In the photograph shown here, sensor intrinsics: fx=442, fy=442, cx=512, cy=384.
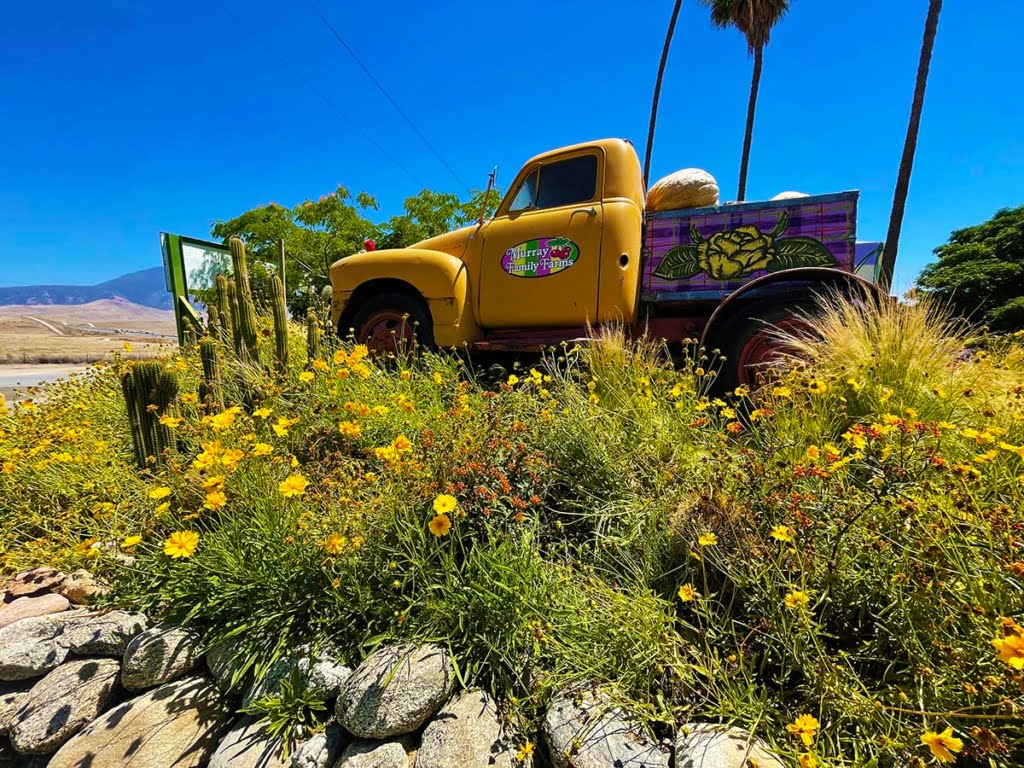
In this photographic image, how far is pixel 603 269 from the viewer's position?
3.83m

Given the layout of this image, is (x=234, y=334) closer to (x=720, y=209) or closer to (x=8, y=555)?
(x=8, y=555)

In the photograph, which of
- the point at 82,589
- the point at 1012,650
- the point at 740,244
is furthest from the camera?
the point at 740,244

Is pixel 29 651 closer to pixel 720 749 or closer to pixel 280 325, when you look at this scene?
pixel 280 325

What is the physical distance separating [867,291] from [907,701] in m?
2.63

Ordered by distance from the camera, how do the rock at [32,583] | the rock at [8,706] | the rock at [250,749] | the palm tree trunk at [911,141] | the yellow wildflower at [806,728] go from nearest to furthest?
1. the yellow wildflower at [806,728]
2. the rock at [250,749]
3. the rock at [8,706]
4. the rock at [32,583]
5. the palm tree trunk at [911,141]

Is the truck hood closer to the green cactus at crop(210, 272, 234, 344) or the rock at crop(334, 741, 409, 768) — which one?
the green cactus at crop(210, 272, 234, 344)

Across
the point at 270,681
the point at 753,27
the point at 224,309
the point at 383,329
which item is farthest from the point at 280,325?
the point at 753,27

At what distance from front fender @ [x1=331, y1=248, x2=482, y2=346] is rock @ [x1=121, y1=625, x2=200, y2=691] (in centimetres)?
302

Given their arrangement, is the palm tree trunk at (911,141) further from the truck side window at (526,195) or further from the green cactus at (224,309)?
the green cactus at (224,309)

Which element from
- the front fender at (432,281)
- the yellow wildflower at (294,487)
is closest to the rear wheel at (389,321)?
the front fender at (432,281)

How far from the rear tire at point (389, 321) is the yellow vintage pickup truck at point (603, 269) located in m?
0.01

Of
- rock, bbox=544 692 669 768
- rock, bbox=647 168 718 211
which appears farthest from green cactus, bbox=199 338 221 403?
rock, bbox=647 168 718 211

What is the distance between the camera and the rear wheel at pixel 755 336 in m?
3.17

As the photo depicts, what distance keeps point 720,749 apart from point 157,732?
5.57ft
